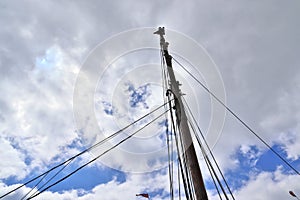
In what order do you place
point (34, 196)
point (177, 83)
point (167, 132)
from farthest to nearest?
point (167, 132)
point (177, 83)
point (34, 196)

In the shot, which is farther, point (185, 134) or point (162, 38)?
point (162, 38)

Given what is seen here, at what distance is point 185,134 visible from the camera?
12.6 metres

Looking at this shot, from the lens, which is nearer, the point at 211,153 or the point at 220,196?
the point at 220,196

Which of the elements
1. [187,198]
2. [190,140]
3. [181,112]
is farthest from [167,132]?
[187,198]

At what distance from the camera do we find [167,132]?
16.0 metres

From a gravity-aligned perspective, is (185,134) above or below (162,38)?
below

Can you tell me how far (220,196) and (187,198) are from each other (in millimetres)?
2148

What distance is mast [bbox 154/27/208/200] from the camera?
10.4 meters

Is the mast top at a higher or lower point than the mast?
higher

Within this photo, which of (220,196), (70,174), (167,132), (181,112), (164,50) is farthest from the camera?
(164,50)

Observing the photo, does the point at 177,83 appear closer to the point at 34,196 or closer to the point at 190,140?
the point at 190,140

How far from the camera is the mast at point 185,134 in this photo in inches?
410

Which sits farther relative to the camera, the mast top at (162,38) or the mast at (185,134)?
the mast top at (162,38)

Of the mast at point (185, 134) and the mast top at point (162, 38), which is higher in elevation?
the mast top at point (162, 38)
